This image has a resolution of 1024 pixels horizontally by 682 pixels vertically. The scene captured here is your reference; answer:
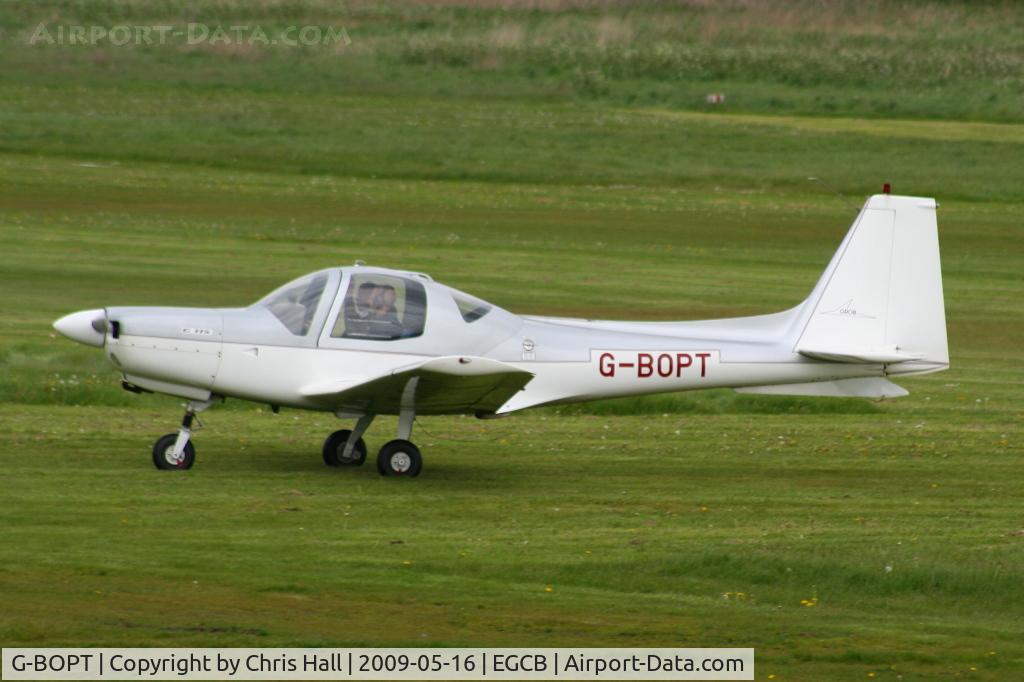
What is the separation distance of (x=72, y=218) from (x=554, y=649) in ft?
85.1

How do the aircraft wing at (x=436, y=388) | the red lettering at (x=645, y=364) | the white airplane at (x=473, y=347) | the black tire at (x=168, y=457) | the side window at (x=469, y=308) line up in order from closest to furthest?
1. the aircraft wing at (x=436, y=388)
2. the white airplane at (x=473, y=347)
3. the black tire at (x=168, y=457)
4. the side window at (x=469, y=308)
5. the red lettering at (x=645, y=364)

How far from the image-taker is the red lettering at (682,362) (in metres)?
14.7

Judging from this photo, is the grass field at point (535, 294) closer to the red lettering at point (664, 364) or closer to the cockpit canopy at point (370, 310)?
the red lettering at point (664, 364)

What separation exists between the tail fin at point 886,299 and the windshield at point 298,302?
418 cm

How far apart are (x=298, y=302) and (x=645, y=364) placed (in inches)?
117

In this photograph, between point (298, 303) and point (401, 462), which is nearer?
point (298, 303)

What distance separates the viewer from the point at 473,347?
14.4 m

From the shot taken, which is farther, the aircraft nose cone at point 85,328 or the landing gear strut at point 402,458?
the landing gear strut at point 402,458

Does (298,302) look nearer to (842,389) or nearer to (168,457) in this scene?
(168,457)

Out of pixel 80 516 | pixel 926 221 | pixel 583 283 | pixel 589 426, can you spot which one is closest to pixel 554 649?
pixel 80 516

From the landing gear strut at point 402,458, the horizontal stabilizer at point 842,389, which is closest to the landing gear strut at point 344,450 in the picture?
the landing gear strut at point 402,458

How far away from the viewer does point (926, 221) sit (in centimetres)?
1500

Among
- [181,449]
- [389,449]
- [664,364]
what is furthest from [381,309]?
[664,364]

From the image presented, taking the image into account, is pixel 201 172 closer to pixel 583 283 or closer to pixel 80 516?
pixel 583 283
